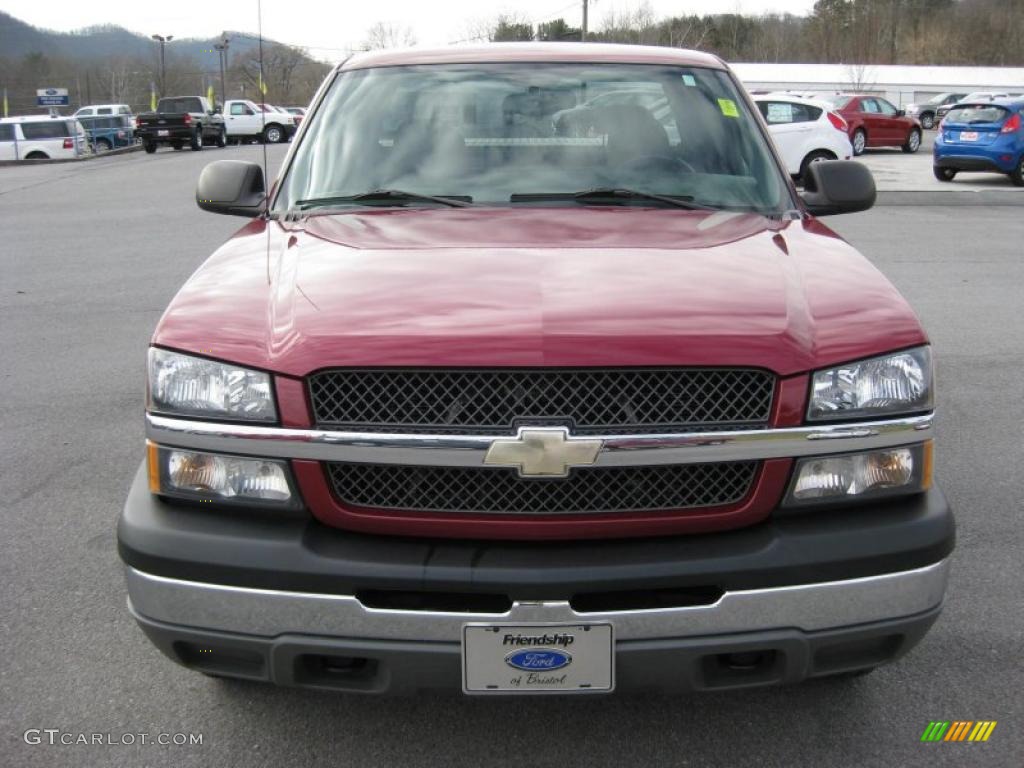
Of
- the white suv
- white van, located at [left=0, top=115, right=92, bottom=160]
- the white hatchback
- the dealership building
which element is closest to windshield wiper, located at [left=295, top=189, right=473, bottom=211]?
the white hatchback

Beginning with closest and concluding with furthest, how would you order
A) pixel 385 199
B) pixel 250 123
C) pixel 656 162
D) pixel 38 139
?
pixel 385 199 → pixel 656 162 → pixel 38 139 → pixel 250 123

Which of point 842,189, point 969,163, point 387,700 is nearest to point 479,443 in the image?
point 387,700

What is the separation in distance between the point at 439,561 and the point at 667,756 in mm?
922

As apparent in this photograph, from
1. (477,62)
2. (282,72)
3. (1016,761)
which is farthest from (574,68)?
(282,72)

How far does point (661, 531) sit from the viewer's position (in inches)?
94.3

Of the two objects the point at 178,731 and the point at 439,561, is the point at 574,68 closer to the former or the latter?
the point at 439,561

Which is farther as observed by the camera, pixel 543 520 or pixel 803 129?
pixel 803 129

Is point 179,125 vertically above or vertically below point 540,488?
above

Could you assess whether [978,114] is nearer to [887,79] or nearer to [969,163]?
[969,163]

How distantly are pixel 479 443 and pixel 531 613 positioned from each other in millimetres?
379

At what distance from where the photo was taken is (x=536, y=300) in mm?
2480

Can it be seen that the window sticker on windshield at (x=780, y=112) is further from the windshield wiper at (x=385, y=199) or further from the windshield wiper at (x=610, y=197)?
the windshield wiper at (x=385, y=199)

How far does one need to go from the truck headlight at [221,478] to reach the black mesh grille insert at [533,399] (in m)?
0.18

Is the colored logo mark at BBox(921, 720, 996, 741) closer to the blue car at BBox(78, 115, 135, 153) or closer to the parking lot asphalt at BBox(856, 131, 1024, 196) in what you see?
the parking lot asphalt at BBox(856, 131, 1024, 196)
